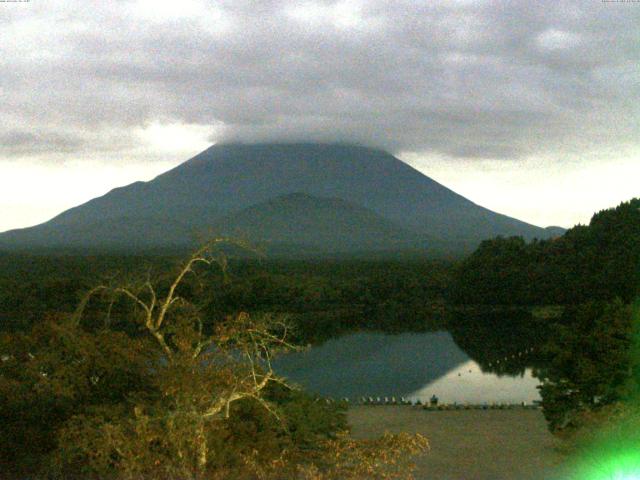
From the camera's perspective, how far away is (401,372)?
2755 centimetres

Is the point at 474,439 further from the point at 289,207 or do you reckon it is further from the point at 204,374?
the point at 289,207

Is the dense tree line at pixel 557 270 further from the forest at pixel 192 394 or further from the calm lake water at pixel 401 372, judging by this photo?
the forest at pixel 192 394

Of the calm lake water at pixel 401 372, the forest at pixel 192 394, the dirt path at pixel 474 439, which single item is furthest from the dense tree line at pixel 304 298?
the forest at pixel 192 394

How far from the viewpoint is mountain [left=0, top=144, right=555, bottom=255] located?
133250 mm

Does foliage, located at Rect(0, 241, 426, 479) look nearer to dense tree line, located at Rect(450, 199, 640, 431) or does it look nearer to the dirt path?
the dirt path

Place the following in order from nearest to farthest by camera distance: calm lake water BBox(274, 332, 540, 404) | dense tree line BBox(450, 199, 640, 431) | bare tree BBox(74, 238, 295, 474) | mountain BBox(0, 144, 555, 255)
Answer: bare tree BBox(74, 238, 295, 474) → calm lake water BBox(274, 332, 540, 404) → dense tree line BBox(450, 199, 640, 431) → mountain BBox(0, 144, 555, 255)

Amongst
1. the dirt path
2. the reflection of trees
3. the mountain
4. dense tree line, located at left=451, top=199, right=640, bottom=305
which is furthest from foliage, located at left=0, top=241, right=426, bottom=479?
the mountain

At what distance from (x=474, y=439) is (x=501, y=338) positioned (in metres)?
22.4


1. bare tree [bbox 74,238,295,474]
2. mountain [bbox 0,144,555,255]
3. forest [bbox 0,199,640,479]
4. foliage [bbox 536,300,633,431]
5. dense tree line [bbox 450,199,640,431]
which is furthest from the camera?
mountain [bbox 0,144,555,255]

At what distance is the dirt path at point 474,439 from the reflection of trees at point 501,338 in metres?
11.4

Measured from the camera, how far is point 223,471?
27.5 ft

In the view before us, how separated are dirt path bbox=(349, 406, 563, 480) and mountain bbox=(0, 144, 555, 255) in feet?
349

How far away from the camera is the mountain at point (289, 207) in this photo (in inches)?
5246

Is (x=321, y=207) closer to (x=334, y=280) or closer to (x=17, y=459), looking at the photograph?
(x=334, y=280)
